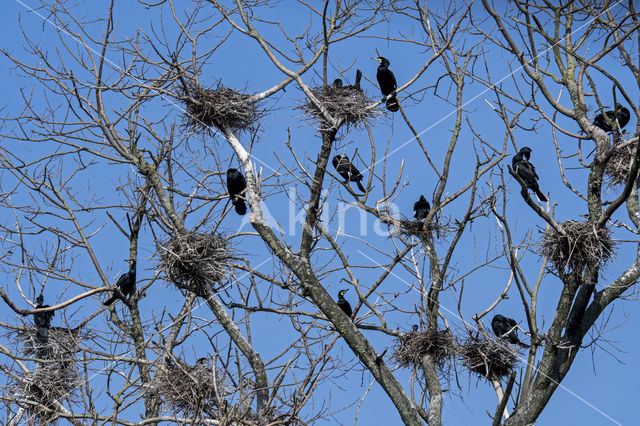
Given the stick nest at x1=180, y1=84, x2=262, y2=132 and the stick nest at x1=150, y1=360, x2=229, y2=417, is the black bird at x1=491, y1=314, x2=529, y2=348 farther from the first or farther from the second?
the stick nest at x1=180, y1=84, x2=262, y2=132

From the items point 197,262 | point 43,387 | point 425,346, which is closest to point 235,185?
point 197,262

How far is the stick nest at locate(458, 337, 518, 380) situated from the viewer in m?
8.54

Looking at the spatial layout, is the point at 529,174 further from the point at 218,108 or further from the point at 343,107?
the point at 218,108

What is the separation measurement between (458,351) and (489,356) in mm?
324

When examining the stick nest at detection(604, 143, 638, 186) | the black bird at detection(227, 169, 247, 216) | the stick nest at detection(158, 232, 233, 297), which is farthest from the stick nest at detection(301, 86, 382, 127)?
the stick nest at detection(604, 143, 638, 186)

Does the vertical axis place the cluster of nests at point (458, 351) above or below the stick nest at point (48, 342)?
below

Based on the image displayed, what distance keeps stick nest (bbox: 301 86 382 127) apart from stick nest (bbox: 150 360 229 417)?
2989 mm

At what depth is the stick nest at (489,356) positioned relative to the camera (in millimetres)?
8539

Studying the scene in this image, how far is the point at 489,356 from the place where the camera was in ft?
28.1

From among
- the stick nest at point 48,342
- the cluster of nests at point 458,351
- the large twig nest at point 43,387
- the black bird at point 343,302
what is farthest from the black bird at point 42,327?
the cluster of nests at point 458,351

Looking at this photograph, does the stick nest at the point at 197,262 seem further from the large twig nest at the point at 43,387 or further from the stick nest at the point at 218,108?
the large twig nest at the point at 43,387

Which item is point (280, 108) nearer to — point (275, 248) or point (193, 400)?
point (275, 248)

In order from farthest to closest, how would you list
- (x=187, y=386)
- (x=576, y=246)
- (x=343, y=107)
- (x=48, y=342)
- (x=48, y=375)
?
(x=48, y=342), (x=48, y=375), (x=343, y=107), (x=576, y=246), (x=187, y=386)

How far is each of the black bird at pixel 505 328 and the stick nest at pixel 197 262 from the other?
9.99 feet
